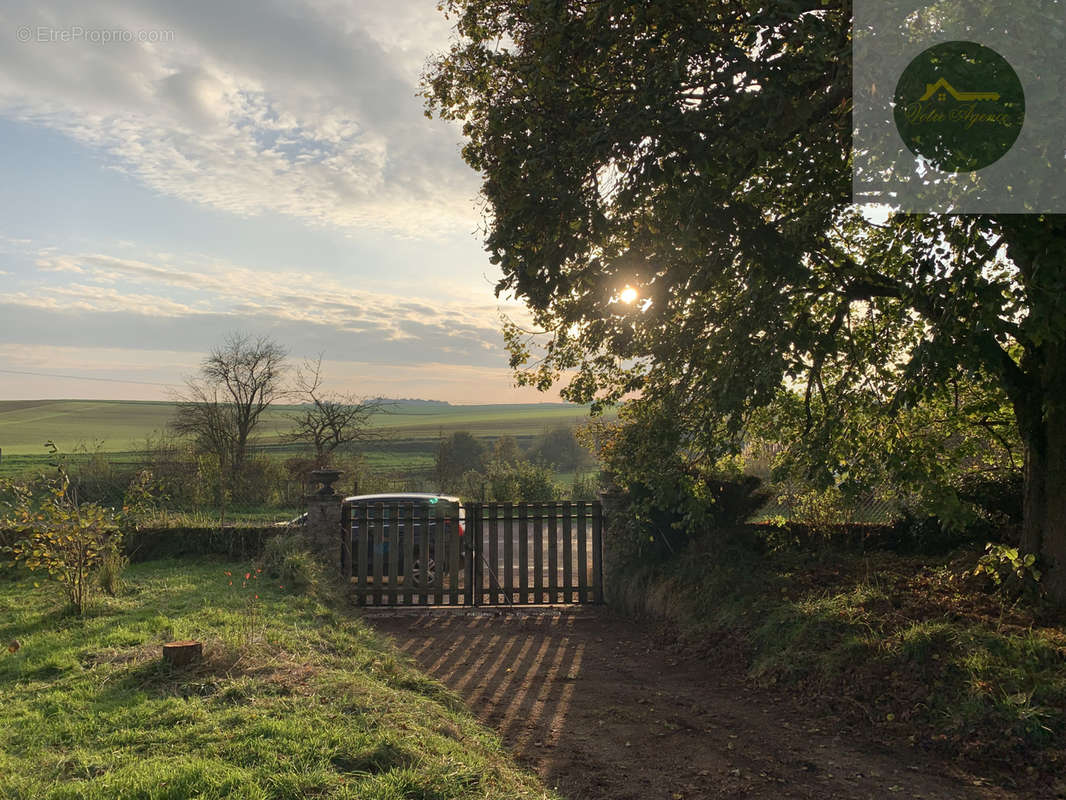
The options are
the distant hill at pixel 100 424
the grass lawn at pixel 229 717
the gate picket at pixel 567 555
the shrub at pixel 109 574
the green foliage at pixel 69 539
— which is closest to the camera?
the grass lawn at pixel 229 717

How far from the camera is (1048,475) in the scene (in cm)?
769

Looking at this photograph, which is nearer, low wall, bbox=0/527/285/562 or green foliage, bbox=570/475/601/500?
low wall, bbox=0/527/285/562

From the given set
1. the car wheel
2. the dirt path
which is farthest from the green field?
the dirt path

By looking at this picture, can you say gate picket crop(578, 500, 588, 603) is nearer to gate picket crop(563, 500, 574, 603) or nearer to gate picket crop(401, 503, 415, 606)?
gate picket crop(563, 500, 574, 603)

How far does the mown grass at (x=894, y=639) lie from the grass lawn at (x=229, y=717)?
3.10 meters

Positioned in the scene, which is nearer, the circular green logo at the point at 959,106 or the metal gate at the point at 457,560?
the circular green logo at the point at 959,106

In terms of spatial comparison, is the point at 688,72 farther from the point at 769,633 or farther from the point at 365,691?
the point at 365,691

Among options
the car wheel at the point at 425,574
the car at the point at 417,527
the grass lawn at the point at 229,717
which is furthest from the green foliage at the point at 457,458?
the grass lawn at the point at 229,717

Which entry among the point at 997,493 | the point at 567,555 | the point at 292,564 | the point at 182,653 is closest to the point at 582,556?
the point at 567,555

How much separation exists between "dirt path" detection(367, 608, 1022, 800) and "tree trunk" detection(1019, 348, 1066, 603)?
3358 millimetres

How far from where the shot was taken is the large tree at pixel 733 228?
6074 mm

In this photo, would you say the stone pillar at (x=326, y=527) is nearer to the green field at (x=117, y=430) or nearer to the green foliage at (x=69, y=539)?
the green foliage at (x=69, y=539)

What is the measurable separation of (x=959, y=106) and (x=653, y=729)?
18.3 feet

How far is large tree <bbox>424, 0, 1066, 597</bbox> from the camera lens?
607 centimetres
